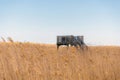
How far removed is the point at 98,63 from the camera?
23.6 ft

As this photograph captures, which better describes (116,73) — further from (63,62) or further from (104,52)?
(63,62)

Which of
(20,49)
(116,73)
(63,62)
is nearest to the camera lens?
(20,49)

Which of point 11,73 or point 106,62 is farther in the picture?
point 106,62

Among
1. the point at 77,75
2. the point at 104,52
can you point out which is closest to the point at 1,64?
the point at 77,75

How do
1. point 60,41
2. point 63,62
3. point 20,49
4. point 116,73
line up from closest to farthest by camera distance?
point 20,49, point 63,62, point 116,73, point 60,41

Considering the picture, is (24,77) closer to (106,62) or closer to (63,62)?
(63,62)

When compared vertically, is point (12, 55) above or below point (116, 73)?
above

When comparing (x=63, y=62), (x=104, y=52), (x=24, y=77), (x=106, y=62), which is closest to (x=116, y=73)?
(x=106, y=62)

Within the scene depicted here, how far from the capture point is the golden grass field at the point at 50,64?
16.7ft

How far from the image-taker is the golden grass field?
5.08 m

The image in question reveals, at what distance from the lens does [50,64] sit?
5.65 meters

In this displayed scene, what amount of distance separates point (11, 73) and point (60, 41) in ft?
99.0

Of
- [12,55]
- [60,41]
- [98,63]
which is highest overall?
[12,55]

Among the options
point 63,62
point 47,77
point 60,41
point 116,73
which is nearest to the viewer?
point 47,77
